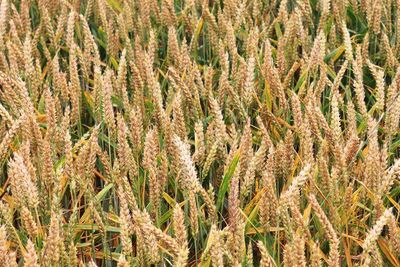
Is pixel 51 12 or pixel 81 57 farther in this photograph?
pixel 51 12

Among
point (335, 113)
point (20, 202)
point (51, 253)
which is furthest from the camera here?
point (335, 113)

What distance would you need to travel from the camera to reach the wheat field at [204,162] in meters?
1.40

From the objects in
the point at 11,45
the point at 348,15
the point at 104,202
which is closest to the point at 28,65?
the point at 11,45

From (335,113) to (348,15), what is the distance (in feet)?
3.93

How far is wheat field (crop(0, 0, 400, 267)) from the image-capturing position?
4.60 feet

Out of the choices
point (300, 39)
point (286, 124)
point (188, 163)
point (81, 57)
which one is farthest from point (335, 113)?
point (81, 57)

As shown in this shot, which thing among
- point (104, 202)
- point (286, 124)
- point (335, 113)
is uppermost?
point (335, 113)

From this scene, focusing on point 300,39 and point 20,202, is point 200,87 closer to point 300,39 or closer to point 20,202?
point 300,39

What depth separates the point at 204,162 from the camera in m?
1.90

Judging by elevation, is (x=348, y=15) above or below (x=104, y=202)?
above

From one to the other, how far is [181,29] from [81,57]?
2.13ft

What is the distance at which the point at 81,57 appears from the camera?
6.95 ft

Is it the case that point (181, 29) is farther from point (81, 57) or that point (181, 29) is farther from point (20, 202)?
point (20, 202)

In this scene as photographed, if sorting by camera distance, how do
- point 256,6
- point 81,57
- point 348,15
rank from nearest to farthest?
point 81,57, point 256,6, point 348,15
